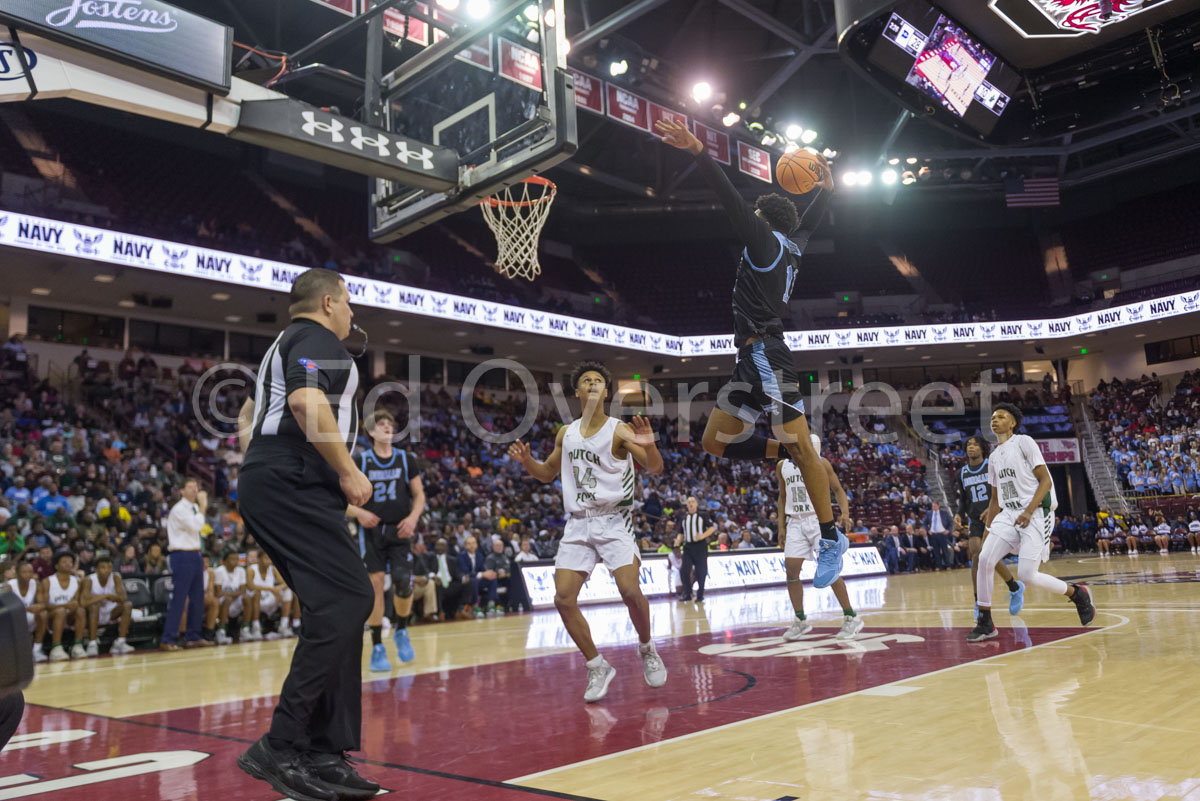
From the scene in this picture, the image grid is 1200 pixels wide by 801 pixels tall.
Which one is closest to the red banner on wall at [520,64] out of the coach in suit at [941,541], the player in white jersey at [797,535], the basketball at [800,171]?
the basketball at [800,171]

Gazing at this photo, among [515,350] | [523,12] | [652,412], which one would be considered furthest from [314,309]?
[652,412]

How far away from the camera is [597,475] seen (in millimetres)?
5270

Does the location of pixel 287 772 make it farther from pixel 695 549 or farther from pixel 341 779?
pixel 695 549

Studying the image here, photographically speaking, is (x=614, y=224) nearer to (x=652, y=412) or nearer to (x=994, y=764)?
(x=652, y=412)

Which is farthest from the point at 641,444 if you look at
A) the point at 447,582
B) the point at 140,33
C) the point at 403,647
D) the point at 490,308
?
the point at 490,308

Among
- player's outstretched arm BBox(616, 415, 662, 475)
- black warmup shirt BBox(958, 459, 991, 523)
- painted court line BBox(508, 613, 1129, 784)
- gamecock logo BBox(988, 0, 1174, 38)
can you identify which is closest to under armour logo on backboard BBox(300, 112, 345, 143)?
player's outstretched arm BBox(616, 415, 662, 475)

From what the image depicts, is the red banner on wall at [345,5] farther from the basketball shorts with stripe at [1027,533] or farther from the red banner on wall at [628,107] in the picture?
the basketball shorts with stripe at [1027,533]

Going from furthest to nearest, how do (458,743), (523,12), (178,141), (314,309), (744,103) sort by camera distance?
(178,141) < (744,103) < (523,12) < (458,743) < (314,309)

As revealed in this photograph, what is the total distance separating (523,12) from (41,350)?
17.4m

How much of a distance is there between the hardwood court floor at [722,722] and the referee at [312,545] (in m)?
A: 0.35

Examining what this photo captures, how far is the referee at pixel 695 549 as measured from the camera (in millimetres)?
13891

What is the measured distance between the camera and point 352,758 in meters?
3.65

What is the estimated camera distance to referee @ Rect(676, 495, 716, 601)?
13891 millimetres

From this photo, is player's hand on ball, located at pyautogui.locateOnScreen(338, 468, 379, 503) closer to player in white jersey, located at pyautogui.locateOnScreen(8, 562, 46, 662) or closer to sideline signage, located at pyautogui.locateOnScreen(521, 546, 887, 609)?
player in white jersey, located at pyautogui.locateOnScreen(8, 562, 46, 662)
